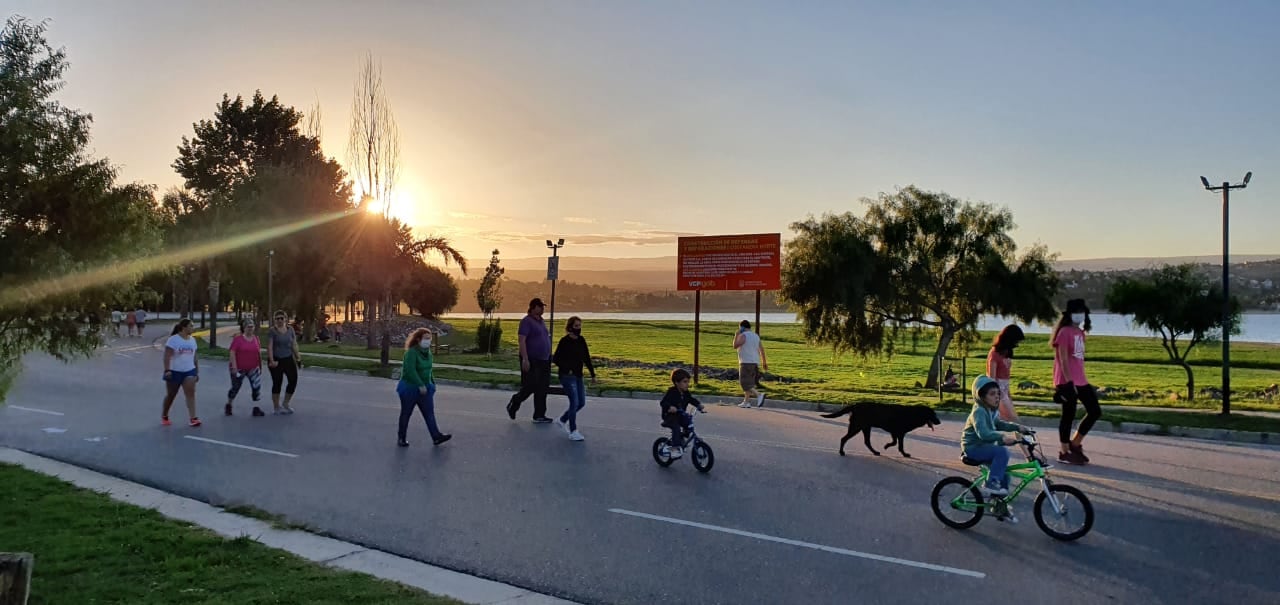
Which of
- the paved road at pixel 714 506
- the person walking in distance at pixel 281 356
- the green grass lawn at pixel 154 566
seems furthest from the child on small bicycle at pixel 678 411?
the person walking in distance at pixel 281 356

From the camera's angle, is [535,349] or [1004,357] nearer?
[1004,357]

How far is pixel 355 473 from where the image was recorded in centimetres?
975

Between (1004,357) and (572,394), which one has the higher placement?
(1004,357)

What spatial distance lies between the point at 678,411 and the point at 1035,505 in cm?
413

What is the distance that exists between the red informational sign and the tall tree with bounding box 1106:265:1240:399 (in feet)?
39.9

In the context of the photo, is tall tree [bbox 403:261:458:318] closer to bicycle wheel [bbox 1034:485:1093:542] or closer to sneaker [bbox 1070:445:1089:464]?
sneaker [bbox 1070:445:1089:464]

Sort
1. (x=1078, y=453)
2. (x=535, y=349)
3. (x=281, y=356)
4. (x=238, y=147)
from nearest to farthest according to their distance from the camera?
(x=1078, y=453) → (x=535, y=349) → (x=281, y=356) → (x=238, y=147)

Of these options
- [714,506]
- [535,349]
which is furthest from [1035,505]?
[535,349]

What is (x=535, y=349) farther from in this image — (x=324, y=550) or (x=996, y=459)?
(x=996, y=459)

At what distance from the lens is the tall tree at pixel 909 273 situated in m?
28.0

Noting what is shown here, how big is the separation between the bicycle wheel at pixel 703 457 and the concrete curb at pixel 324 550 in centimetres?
421

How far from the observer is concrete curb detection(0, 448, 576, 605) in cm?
558

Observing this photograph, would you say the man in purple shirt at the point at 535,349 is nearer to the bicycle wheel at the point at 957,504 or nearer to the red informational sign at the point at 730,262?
the bicycle wheel at the point at 957,504

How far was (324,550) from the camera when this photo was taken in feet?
21.4
